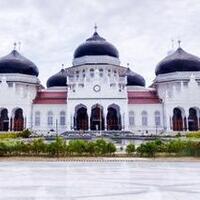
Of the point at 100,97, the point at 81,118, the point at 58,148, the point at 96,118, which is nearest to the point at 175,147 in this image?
the point at 58,148

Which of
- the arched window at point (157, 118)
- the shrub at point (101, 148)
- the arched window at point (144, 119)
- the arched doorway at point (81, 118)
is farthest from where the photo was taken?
the arched doorway at point (81, 118)

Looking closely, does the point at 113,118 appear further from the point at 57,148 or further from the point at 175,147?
the point at 57,148

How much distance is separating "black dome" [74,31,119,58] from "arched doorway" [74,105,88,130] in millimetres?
9072

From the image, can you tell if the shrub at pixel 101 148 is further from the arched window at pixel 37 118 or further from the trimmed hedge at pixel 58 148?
the arched window at pixel 37 118

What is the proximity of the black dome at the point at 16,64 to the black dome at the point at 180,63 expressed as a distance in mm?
20835

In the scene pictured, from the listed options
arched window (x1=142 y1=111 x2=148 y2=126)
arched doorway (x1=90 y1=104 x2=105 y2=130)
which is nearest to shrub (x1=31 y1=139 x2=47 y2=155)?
arched doorway (x1=90 y1=104 x2=105 y2=130)

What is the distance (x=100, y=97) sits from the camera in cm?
4697

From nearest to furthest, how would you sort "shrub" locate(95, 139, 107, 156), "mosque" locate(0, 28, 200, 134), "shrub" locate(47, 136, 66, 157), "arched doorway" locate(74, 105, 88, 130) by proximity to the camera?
"shrub" locate(47, 136, 66, 157)
"shrub" locate(95, 139, 107, 156)
"mosque" locate(0, 28, 200, 134)
"arched doorway" locate(74, 105, 88, 130)

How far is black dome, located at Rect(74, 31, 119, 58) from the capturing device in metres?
52.1

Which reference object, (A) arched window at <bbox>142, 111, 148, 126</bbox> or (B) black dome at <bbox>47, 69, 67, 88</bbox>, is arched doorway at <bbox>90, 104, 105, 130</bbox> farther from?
(B) black dome at <bbox>47, 69, 67, 88</bbox>

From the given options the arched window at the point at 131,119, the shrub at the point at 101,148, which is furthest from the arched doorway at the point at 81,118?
the shrub at the point at 101,148

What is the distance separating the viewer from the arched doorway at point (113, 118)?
48.7 m

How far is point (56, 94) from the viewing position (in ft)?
170

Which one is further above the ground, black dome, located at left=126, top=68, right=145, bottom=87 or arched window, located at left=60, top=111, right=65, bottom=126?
black dome, located at left=126, top=68, right=145, bottom=87
